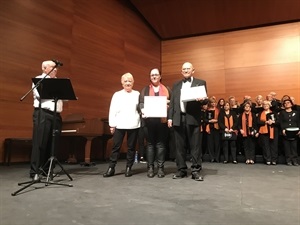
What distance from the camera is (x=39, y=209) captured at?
1977mm

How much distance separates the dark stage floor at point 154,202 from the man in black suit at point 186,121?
0.25 m

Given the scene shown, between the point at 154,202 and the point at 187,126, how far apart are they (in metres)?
1.42

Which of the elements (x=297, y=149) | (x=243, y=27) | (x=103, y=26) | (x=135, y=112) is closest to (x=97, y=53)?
(x=103, y=26)

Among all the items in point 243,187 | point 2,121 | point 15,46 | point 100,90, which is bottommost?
point 243,187

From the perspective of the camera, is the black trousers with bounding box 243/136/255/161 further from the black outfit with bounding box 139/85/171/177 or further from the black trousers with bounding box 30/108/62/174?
the black trousers with bounding box 30/108/62/174

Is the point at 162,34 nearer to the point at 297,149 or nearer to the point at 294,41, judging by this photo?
the point at 294,41

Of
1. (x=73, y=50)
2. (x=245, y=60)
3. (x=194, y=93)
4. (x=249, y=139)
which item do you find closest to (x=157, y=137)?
(x=194, y=93)

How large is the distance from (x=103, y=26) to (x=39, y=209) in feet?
19.2

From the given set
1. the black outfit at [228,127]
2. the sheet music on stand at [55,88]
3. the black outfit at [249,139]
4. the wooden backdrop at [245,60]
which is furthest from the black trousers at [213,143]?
the sheet music on stand at [55,88]

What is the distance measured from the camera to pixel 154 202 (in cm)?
221

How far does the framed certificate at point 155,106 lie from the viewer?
346 centimetres

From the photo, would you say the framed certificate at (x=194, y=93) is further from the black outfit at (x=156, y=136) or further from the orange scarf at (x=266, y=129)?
the orange scarf at (x=266, y=129)

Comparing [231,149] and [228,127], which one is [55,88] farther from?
[231,149]

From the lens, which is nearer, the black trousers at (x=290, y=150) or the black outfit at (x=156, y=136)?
the black outfit at (x=156, y=136)
